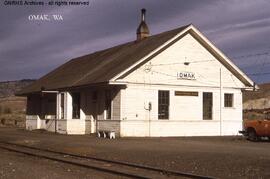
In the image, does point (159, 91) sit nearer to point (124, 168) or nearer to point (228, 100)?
point (228, 100)

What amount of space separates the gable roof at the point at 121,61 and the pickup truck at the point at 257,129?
250 inches

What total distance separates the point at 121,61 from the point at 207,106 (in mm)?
5830

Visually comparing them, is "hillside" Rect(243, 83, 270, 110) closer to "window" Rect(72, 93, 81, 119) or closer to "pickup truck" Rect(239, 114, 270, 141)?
"window" Rect(72, 93, 81, 119)

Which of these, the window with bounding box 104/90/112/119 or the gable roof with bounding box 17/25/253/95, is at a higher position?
the gable roof with bounding box 17/25/253/95

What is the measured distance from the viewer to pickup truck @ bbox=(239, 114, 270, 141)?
28.2m

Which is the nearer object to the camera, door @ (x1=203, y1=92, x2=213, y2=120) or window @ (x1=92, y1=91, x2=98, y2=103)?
door @ (x1=203, y1=92, x2=213, y2=120)

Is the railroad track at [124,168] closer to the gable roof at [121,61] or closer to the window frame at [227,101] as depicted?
the gable roof at [121,61]

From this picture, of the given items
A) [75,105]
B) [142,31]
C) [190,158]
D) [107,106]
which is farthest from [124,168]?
[142,31]

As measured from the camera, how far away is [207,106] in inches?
1359

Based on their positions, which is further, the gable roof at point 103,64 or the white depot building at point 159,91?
the gable roof at point 103,64

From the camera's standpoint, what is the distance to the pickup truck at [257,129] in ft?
92.7

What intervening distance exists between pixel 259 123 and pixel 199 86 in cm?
620

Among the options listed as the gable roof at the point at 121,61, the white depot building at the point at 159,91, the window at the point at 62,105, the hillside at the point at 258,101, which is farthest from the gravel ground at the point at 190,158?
the hillside at the point at 258,101

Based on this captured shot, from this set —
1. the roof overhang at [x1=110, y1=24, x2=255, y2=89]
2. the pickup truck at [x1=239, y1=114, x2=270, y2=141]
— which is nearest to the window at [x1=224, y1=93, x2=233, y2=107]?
the roof overhang at [x1=110, y1=24, x2=255, y2=89]
